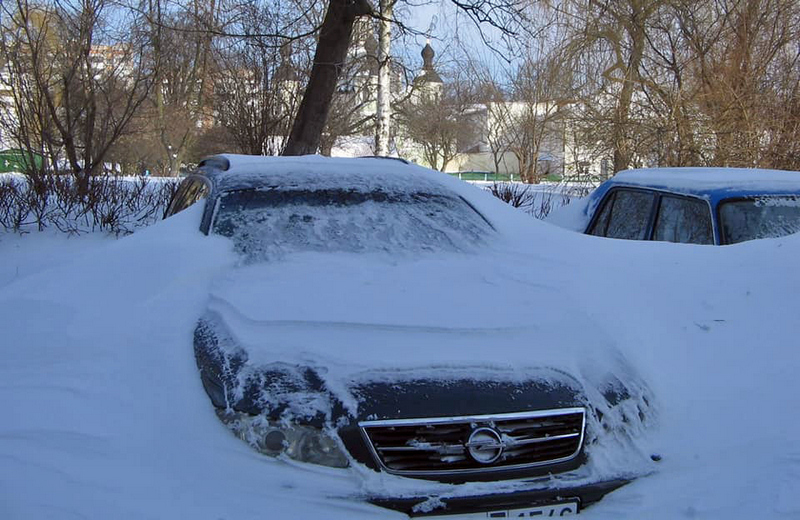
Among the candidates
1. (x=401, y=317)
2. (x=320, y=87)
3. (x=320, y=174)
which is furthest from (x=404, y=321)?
(x=320, y=87)

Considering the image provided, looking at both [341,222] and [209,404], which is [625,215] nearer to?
[341,222]

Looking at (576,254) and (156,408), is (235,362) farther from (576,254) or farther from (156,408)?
(576,254)

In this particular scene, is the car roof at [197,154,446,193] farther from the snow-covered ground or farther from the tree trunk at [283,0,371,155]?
the tree trunk at [283,0,371,155]

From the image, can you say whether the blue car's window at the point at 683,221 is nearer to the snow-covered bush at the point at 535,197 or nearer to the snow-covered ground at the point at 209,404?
the snow-covered ground at the point at 209,404

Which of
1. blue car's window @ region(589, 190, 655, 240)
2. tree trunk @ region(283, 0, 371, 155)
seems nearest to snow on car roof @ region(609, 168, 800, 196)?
blue car's window @ region(589, 190, 655, 240)

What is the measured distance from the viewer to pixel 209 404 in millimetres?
2164

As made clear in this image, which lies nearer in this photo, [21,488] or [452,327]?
[21,488]

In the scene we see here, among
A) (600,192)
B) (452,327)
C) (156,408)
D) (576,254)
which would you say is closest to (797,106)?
(600,192)

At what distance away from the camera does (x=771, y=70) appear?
1208 centimetres

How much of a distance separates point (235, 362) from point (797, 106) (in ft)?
37.5

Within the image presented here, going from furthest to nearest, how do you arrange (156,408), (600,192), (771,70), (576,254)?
(771,70), (600,192), (576,254), (156,408)

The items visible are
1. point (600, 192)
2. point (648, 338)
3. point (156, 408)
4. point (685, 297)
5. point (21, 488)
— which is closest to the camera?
point (21, 488)

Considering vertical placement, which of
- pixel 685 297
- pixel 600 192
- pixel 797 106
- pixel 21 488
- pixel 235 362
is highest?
pixel 797 106

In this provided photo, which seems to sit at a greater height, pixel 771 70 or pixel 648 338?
pixel 771 70
